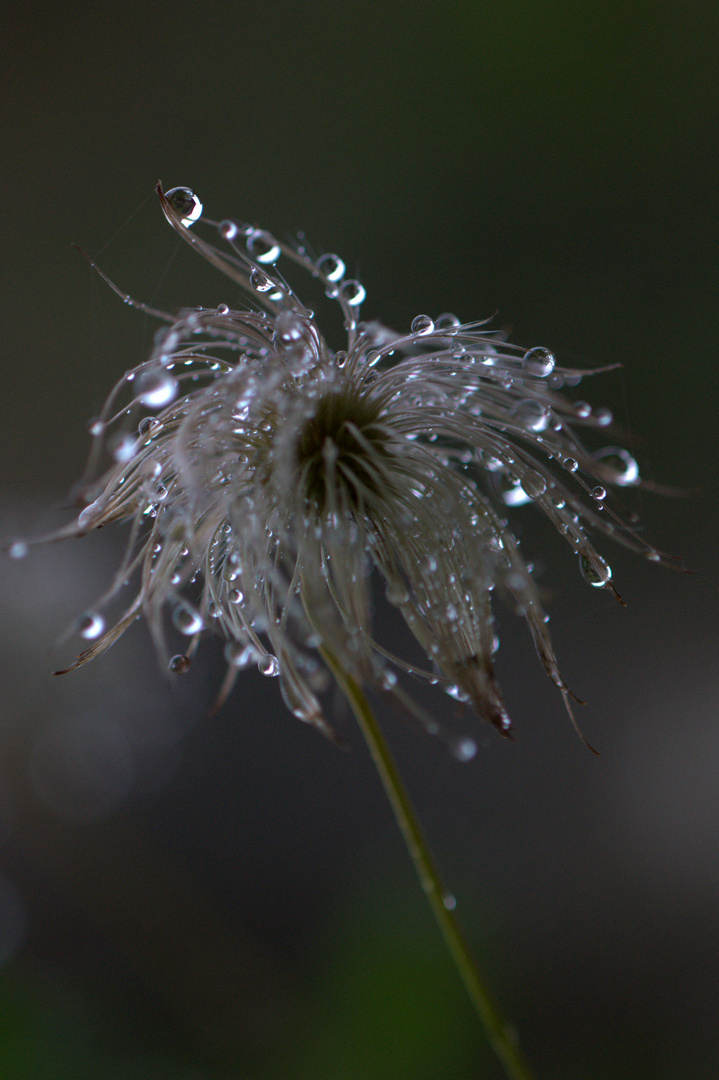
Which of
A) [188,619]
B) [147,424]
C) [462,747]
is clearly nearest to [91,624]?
[188,619]

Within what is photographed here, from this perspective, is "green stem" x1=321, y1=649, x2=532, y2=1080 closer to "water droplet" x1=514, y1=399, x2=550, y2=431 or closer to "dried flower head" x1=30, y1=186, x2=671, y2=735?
A: "dried flower head" x1=30, y1=186, x2=671, y2=735

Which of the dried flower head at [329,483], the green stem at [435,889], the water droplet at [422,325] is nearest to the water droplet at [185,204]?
the dried flower head at [329,483]

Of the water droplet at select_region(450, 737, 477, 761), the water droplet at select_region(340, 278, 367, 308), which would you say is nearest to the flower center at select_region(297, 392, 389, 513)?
the water droplet at select_region(340, 278, 367, 308)

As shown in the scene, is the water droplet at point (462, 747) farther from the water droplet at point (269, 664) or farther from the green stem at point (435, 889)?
the water droplet at point (269, 664)

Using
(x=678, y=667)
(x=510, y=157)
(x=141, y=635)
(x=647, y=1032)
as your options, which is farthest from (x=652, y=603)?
(x=141, y=635)

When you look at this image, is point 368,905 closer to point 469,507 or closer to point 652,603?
point 652,603
